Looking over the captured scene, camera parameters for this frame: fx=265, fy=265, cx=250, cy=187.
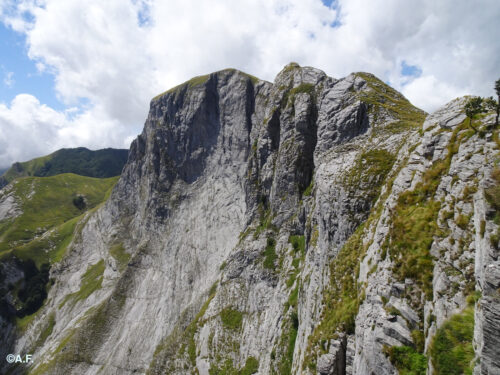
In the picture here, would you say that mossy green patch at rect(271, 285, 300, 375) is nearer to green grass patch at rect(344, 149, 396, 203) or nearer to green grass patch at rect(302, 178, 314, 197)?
green grass patch at rect(302, 178, 314, 197)

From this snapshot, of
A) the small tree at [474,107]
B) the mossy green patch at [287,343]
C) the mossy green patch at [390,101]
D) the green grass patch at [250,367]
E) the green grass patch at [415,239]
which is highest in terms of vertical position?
the mossy green patch at [390,101]

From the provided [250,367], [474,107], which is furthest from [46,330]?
[474,107]

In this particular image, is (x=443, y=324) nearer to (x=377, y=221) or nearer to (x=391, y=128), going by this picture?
(x=377, y=221)

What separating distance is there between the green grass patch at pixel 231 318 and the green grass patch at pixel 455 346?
50.7 metres

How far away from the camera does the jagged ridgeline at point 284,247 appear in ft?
47.6

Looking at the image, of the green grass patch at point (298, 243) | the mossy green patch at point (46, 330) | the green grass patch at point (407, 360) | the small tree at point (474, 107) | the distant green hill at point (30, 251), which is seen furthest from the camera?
the distant green hill at point (30, 251)

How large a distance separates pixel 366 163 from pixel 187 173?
93.9 m

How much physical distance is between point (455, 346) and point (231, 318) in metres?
53.7

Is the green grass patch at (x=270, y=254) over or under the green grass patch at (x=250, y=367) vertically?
over

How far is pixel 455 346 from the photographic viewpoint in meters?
11.6

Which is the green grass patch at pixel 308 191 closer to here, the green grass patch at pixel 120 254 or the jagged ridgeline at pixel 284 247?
the jagged ridgeline at pixel 284 247

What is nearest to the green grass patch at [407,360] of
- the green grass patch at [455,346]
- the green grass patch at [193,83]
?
the green grass patch at [455,346]

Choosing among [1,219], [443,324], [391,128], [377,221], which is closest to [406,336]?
[443,324]

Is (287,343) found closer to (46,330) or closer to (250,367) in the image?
(250,367)
